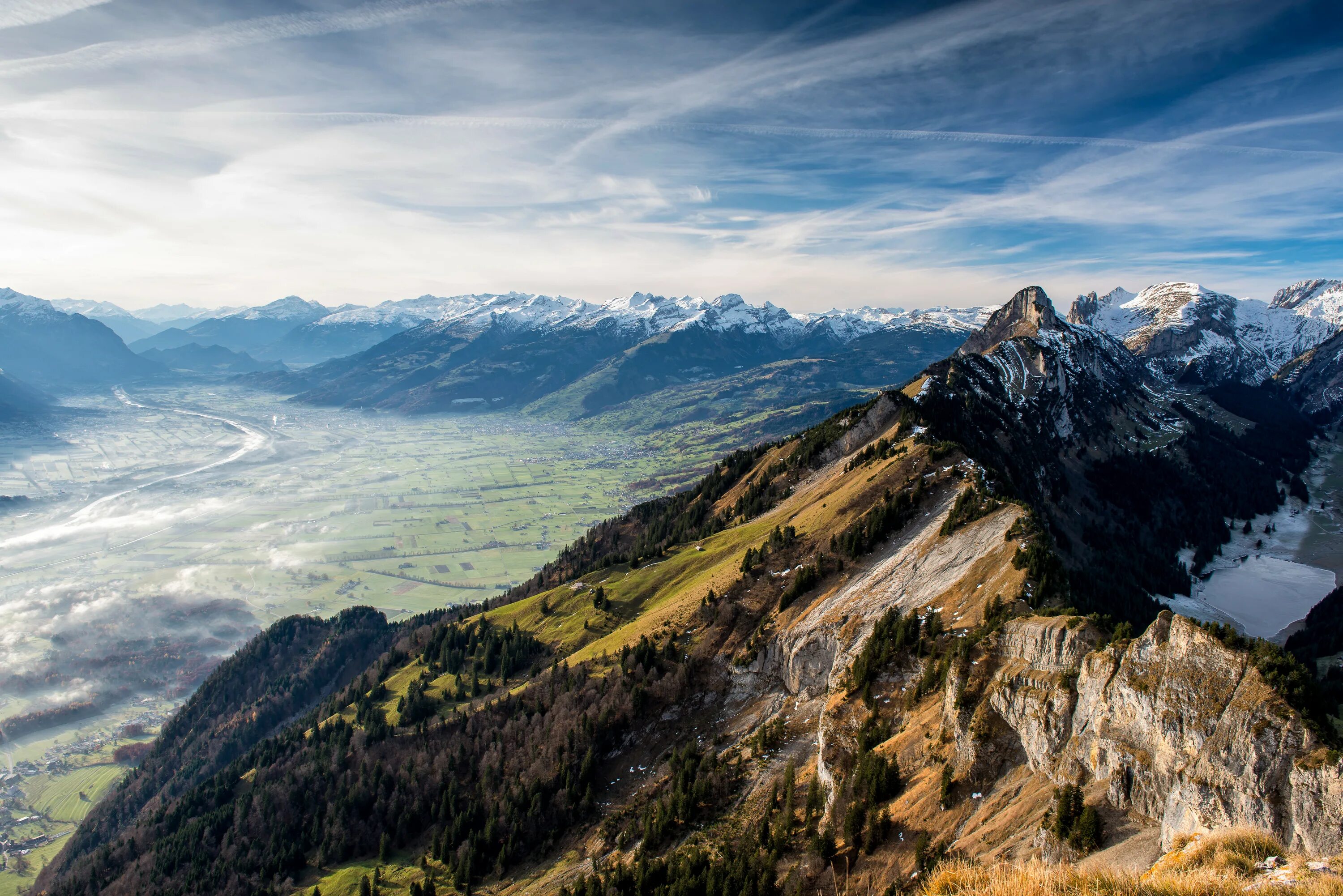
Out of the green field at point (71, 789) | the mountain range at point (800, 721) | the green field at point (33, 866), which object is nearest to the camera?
the mountain range at point (800, 721)

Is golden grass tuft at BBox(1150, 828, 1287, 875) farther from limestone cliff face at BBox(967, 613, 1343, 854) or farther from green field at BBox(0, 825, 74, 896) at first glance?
green field at BBox(0, 825, 74, 896)

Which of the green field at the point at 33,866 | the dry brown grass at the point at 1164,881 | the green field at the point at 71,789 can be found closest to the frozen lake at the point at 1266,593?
the dry brown grass at the point at 1164,881

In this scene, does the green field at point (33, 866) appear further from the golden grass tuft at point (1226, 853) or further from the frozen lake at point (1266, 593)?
the frozen lake at point (1266, 593)

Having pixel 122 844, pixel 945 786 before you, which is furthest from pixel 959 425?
pixel 122 844

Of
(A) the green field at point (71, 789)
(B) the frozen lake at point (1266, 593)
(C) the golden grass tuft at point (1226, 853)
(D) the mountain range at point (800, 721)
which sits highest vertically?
(C) the golden grass tuft at point (1226, 853)

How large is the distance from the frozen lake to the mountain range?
34.3 ft

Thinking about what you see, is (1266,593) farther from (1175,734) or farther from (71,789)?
(71,789)

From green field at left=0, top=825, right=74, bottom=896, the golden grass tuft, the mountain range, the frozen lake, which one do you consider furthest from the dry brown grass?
green field at left=0, top=825, right=74, bottom=896

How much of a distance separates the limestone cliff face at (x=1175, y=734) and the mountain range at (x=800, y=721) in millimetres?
153

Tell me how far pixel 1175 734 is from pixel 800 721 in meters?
47.8

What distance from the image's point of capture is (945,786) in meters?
45.7

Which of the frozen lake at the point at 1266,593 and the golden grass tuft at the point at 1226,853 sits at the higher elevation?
the golden grass tuft at the point at 1226,853

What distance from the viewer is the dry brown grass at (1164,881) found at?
1496 centimetres

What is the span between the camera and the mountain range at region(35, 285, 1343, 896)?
33.7 metres
